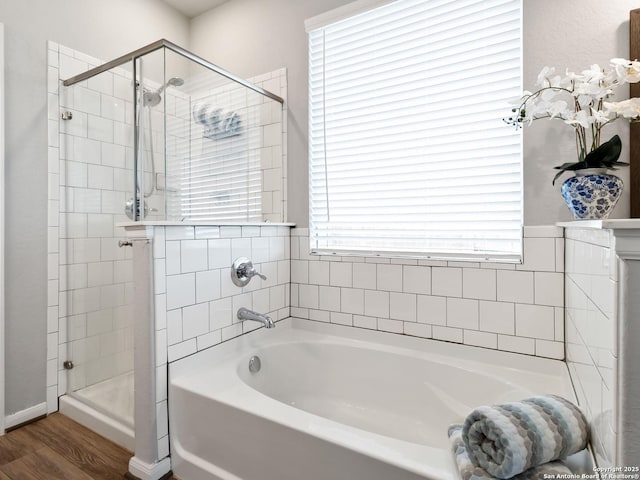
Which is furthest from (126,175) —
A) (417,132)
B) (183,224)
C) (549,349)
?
(549,349)

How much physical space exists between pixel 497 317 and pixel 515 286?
0.17 m

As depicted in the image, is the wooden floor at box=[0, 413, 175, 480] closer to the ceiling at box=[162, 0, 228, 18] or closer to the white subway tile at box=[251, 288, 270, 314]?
the white subway tile at box=[251, 288, 270, 314]

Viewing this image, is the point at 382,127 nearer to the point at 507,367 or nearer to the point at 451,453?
the point at 507,367

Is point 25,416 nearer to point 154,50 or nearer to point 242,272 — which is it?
point 242,272

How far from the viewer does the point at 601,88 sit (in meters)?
1.30

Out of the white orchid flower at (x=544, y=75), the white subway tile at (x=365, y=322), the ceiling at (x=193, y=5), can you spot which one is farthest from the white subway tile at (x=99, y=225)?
the white orchid flower at (x=544, y=75)

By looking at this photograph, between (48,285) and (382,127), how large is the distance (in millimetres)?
2108

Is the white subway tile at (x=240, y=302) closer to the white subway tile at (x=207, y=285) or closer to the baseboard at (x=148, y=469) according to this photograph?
the white subway tile at (x=207, y=285)

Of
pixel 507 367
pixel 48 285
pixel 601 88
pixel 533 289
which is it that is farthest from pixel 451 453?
pixel 48 285

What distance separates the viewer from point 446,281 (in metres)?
1.85

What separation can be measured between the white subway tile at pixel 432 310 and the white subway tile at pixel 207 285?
3.49ft

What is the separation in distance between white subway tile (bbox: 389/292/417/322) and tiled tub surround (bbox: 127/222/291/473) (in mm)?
736

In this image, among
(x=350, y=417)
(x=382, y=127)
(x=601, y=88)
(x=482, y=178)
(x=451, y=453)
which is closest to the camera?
(x=451, y=453)

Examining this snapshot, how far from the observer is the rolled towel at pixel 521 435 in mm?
919
